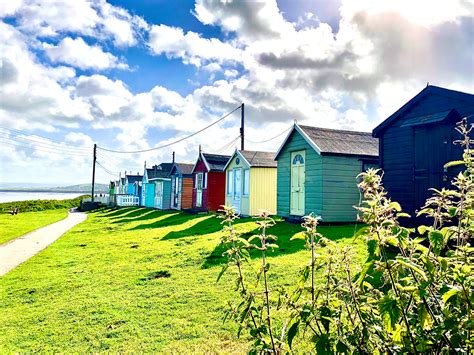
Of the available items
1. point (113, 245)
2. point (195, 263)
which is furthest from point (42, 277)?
point (113, 245)

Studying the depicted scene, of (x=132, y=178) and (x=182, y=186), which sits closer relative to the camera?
(x=182, y=186)

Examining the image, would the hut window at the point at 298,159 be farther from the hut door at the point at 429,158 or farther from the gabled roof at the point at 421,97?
the hut door at the point at 429,158

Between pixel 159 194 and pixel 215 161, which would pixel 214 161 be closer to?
pixel 215 161

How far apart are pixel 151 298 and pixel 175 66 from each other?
37.4ft

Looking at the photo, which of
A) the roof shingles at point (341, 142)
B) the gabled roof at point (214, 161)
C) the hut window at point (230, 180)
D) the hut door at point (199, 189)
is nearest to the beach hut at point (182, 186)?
the hut door at point (199, 189)

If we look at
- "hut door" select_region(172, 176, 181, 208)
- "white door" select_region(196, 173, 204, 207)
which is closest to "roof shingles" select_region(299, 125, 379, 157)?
"white door" select_region(196, 173, 204, 207)

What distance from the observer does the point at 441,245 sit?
166 cm

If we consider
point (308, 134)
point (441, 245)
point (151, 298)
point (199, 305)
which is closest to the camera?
point (441, 245)

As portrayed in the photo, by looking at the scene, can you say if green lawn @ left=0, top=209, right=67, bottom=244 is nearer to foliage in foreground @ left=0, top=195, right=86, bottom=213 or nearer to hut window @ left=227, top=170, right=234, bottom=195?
A: hut window @ left=227, top=170, right=234, bottom=195

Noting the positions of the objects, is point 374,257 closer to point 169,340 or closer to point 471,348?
point 471,348

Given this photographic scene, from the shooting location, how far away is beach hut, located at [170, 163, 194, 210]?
1133 inches

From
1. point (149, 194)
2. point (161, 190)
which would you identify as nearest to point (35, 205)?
point (149, 194)

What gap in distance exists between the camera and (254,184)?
1928 cm

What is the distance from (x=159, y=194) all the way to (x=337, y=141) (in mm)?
23049
